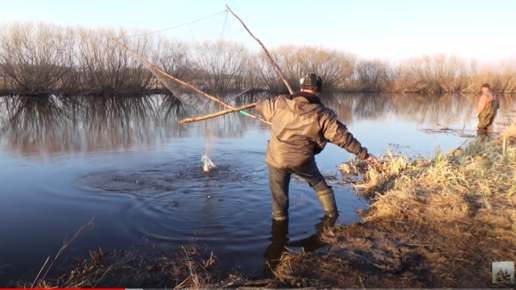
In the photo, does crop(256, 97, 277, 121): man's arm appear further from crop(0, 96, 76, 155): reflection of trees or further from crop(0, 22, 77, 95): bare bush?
crop(0, 22, 77, 95): bare bush

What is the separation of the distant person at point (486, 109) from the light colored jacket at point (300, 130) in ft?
34.0

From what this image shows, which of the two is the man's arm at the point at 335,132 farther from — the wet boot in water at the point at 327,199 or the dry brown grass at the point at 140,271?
the dry brown grass at the point at 140,271

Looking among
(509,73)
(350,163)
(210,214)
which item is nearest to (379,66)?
(509,73)

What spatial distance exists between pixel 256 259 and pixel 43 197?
4.21 metres

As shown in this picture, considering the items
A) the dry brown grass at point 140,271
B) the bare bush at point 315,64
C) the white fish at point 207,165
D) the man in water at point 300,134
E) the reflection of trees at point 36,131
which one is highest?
the bare bush at point 315,64

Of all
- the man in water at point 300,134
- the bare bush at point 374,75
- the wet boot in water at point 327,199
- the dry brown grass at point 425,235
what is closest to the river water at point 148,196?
the wet boot in water at point 327,199

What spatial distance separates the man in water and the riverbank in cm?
89

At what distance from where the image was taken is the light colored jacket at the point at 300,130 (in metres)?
4.46

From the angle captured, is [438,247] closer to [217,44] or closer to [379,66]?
[217,44]

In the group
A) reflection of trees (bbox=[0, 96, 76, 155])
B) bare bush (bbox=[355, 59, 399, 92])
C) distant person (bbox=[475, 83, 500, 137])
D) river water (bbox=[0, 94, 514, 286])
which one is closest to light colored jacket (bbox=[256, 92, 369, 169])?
river water (bbox=[0, 94, 514, 286])

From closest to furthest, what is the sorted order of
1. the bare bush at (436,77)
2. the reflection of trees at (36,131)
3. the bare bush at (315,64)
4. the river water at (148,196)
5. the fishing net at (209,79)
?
the river water at (148,196) → the fishing net at (209,79) → the reflection of trees at (36,131) → the bare bush at (315,64) → the bare bush at (436,77)

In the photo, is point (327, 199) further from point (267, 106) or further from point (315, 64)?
point (315, 64)

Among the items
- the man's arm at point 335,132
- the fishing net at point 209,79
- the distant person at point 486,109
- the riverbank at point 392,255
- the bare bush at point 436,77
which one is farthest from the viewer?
the bare bush at point 436,77

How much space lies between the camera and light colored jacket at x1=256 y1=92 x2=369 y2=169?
4461mm
